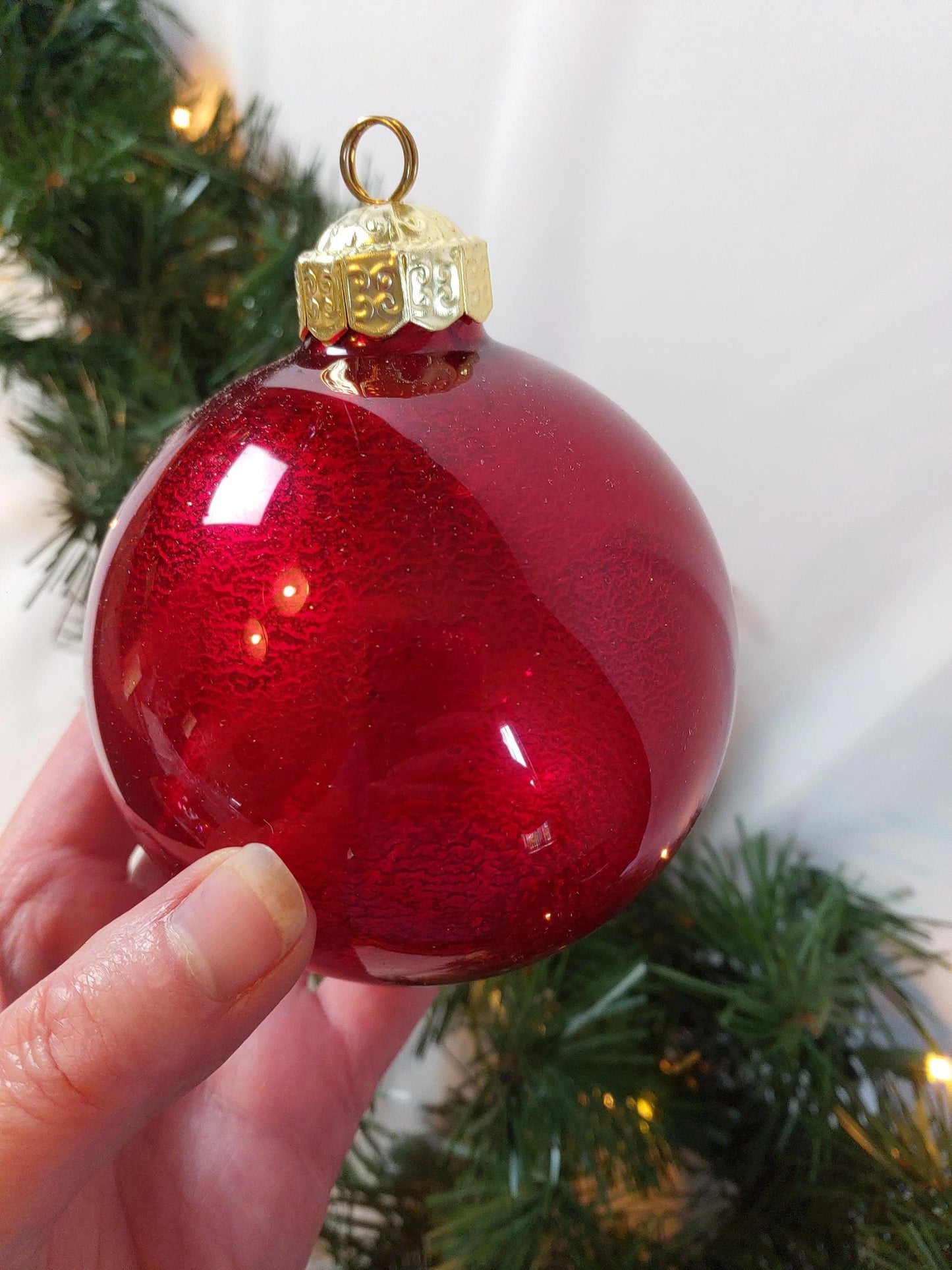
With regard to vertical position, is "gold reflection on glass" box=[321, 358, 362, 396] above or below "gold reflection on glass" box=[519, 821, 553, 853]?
above

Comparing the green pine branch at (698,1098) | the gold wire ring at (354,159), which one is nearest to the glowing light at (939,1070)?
the green pine branch at (698,1098)

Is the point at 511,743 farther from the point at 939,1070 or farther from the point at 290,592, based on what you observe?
the point at 939,1070

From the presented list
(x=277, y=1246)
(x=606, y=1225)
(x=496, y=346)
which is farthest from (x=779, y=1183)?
(x=496, y=346)

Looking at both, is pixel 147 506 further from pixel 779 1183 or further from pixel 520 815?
pixel 779 1183

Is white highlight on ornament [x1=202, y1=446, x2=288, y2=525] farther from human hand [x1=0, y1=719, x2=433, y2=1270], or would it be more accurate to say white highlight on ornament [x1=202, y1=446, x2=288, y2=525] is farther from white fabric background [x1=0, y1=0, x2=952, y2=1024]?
white fabric background [x1=0, y1=0, x2=952, y2=1024]

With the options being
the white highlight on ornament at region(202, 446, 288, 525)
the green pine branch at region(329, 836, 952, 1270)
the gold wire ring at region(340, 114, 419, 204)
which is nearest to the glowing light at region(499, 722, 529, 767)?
the white highlight on ornament at region(202, 446, 288, 525)

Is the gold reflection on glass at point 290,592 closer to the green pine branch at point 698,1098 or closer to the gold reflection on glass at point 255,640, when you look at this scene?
the gold reflection on glass at point 255,640
